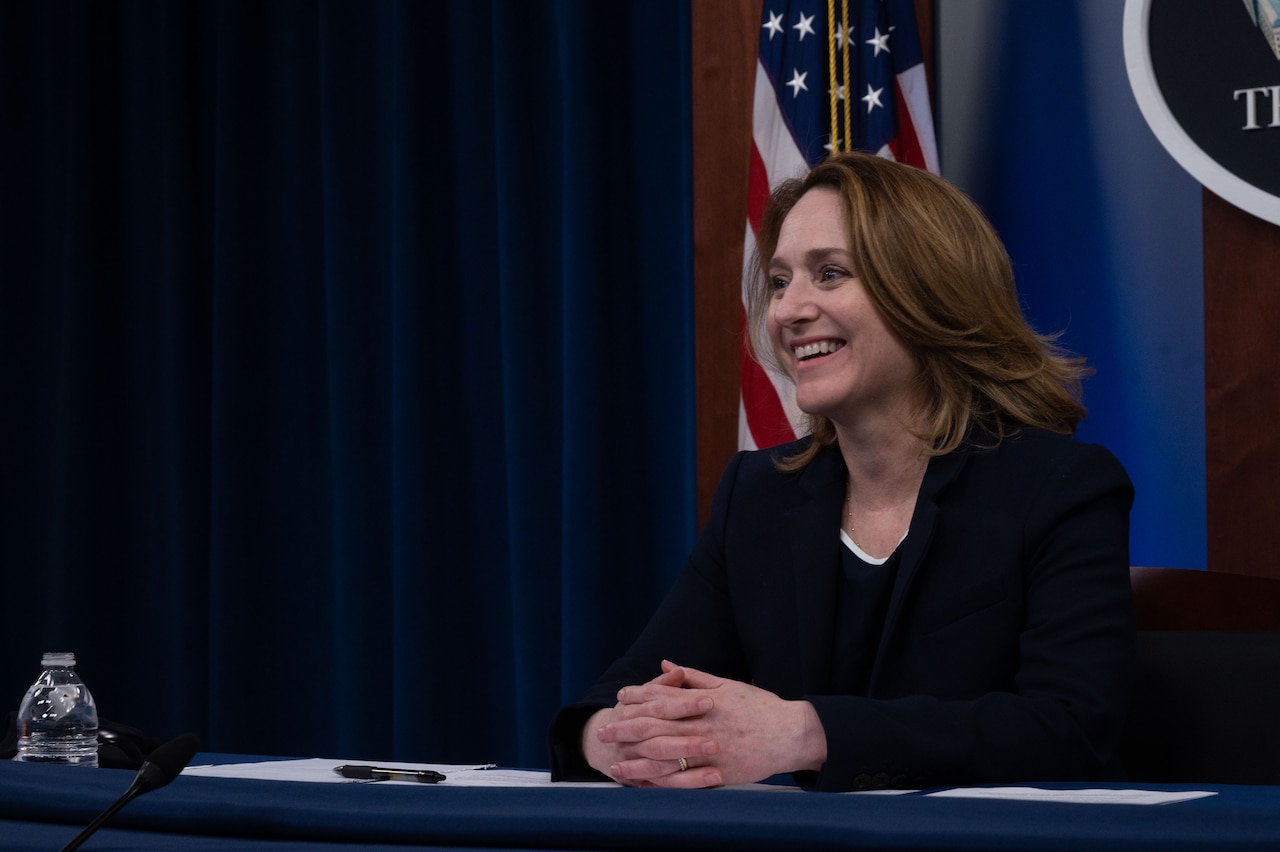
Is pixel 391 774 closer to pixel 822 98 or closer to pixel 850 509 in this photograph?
pixel 850 509

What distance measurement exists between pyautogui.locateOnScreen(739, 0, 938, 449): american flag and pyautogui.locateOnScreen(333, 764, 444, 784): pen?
1752mm

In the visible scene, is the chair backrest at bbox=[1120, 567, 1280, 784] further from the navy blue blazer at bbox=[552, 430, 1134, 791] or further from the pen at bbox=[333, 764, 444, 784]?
the pen at bbox=[333, 764, 444, 784]

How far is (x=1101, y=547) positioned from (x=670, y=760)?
0.58m

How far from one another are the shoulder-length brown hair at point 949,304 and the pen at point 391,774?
2.58 feet

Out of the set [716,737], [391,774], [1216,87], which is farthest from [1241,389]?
[391,774]

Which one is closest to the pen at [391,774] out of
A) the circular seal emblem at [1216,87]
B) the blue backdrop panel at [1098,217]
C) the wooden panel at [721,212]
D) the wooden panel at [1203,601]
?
the wooden panel at [1203,601]

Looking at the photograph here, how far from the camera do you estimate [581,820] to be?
88 cm

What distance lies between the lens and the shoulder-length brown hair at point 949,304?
1.79 metres

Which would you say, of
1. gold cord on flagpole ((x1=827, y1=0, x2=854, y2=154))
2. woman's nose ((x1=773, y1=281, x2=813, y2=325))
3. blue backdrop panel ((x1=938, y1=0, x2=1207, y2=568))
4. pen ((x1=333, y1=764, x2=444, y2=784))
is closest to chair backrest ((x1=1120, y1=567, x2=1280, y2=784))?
woman's nose ((x1=773, y1=281, x2=813, y2=325))

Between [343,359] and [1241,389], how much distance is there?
7.73 ft

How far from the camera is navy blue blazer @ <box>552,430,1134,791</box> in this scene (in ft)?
4.43

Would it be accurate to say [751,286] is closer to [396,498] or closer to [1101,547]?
[1101,547]

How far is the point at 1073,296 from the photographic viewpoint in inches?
121

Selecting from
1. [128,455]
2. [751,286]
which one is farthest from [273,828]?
[128,455]
